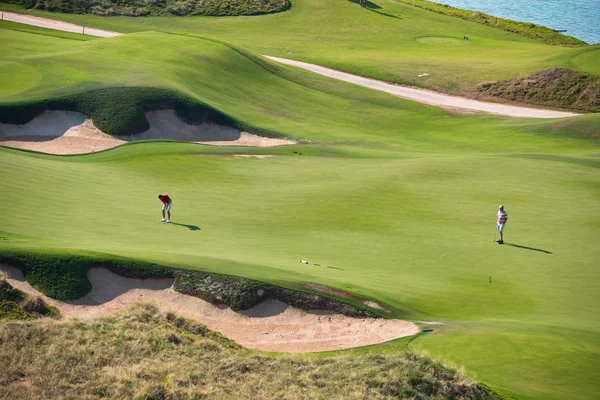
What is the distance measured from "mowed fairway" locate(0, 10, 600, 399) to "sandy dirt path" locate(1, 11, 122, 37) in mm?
27489

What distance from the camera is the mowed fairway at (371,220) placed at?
70.2ft

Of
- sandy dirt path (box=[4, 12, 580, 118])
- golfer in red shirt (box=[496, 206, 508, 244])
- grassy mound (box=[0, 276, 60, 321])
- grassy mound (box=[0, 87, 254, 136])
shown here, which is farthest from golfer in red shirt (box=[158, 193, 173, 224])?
sandy dirt path (box=[4, 12, 580, 118])

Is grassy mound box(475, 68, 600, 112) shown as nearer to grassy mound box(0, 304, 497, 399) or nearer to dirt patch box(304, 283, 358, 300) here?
dirt patch box(304, 283, 358, 300)

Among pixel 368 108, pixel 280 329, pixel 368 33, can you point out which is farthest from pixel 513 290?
pixel 368 33

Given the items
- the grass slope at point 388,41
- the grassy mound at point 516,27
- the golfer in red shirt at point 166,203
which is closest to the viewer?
the golfer in red shirt at point 166,203

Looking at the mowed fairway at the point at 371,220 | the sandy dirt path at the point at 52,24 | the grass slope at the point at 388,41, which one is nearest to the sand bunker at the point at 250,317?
the mowed fairway at the point at 371,220

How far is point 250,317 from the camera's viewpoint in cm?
2227

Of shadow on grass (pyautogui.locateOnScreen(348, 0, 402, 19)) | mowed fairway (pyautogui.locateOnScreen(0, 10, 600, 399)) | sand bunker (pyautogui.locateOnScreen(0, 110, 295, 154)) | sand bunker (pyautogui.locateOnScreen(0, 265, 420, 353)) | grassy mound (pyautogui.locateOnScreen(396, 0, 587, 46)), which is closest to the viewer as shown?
sand bunker (pyautogui.locateOnScreen(0, 265, 420, 353))

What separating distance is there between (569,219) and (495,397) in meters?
17.0

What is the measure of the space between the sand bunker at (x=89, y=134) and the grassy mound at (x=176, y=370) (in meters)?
26.7

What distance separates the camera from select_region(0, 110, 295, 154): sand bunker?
43981mm

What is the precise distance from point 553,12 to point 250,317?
14182cm

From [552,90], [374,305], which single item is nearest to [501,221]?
[374,305]

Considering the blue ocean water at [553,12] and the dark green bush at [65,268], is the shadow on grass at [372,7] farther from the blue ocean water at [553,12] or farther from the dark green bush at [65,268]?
the dark green bush at [65,268]
